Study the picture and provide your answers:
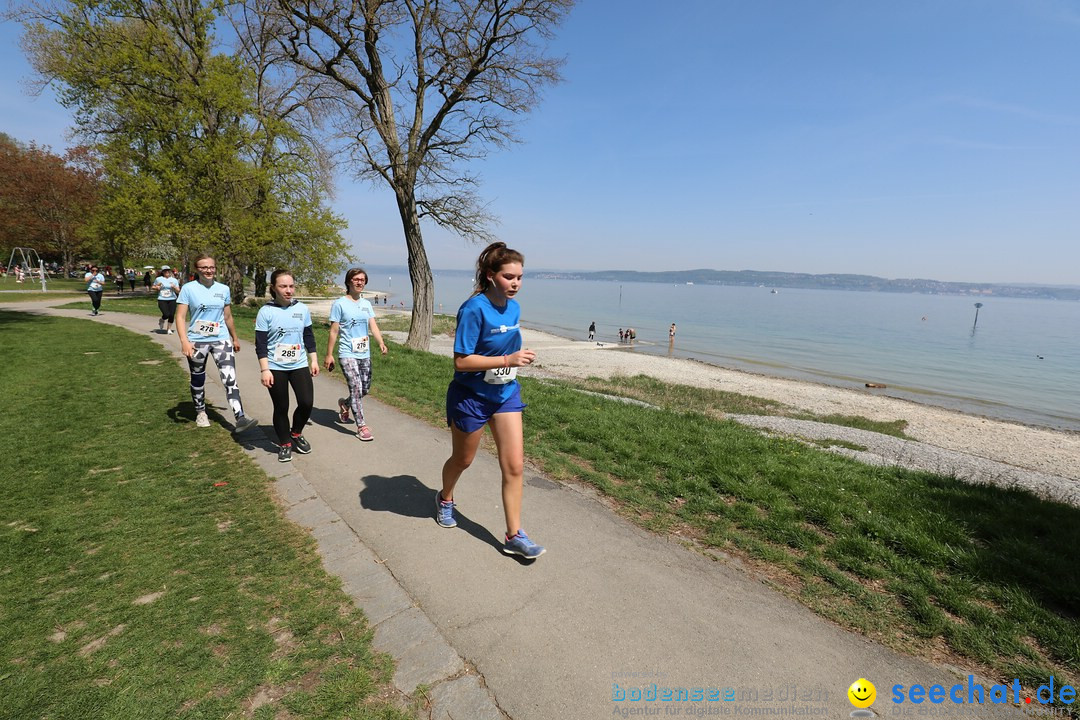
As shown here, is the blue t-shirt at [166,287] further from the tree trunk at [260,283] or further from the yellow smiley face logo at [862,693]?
the tree trunk at [260,283]

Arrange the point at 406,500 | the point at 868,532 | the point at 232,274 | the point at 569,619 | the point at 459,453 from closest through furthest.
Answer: the point at 569,619 < the point at 459,453 < the point at 868,532 < the point at 406,500 < the point at 232,274

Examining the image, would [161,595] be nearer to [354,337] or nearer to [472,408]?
[472,408]

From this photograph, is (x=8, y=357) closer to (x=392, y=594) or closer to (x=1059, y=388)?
(x=392, y=594)

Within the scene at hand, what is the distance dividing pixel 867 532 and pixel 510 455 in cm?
303

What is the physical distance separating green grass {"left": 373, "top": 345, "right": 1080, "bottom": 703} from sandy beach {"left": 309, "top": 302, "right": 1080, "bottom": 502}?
4.51m

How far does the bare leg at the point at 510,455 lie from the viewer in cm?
334

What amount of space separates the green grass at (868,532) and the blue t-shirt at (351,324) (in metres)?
2.54

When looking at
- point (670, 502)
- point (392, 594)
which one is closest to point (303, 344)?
point (392, 594)

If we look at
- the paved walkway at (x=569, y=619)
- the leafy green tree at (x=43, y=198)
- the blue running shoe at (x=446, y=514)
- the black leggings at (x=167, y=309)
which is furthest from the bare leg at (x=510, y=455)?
the leafy green tree at (x=43, y=198)

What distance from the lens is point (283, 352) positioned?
513cm

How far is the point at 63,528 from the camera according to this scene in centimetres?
357

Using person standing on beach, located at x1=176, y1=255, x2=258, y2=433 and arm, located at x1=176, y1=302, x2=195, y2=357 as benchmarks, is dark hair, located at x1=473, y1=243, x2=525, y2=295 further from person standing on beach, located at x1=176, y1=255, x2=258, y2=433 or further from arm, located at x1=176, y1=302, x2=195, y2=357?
arm, located at x1=176, y1=302, x2=195, y2=357

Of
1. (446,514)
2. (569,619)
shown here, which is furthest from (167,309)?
(569,619)

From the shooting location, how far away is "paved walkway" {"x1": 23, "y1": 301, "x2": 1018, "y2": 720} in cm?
234
